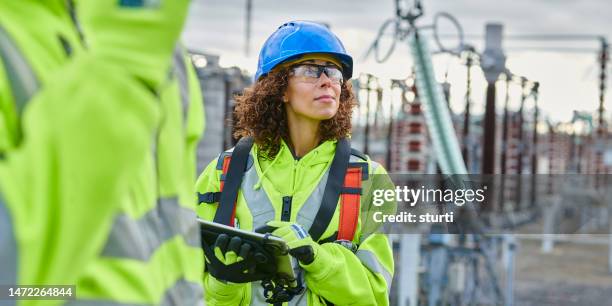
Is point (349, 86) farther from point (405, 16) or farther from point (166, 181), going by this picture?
point (405, 16)

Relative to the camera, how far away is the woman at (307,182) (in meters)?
2.93

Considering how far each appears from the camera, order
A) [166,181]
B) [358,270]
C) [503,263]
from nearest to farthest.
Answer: [166,181]
[358,270]
[503,263]

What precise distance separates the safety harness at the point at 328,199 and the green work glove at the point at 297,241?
10cm

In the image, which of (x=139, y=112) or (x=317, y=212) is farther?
(x=317, y=212)

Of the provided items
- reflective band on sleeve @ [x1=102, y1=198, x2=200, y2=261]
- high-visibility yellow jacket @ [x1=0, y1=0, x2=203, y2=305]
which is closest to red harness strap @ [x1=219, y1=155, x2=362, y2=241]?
reflective band on sleeve @ [x1=102, y1=198, x2=200, y2=261]

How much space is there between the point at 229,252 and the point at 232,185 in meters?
0.42

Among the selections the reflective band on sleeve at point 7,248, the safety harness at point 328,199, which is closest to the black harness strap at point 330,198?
the safety harness at point 328,199

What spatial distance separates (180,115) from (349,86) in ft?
6.14

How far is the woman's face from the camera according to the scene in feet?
10.6

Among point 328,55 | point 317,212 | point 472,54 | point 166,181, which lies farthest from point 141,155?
point 472,54

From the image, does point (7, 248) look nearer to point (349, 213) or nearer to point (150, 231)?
point (150, 231)

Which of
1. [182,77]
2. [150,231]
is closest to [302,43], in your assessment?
[182,77]

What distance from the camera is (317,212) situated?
2988 mm

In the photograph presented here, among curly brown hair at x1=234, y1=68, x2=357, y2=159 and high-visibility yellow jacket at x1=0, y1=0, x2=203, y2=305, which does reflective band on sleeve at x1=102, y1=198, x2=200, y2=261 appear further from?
curly brown hair at x1=234, y1=68, x2=357, y2=159
